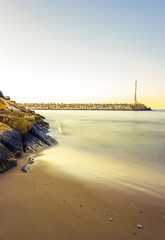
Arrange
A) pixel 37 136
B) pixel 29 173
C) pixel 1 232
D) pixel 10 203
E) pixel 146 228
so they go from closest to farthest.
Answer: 1. pixel 1 232
2. pixel 146 228
3. pixel 10 203
4. pixel 29 173
5. pixel 37 136

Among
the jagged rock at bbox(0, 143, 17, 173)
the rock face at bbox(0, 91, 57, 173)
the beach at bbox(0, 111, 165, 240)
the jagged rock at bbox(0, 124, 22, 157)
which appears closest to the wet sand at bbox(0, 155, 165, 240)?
the beach at bbox(0, 111, 165, 240)

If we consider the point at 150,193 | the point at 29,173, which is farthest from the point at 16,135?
the point at 150,193

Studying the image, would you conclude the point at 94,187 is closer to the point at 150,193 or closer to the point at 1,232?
the point at 150,193

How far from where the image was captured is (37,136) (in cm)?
783

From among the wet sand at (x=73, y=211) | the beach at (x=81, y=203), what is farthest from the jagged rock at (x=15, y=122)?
the wet sand at (x=73, y=211)

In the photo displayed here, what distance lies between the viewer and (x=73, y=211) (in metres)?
2.65

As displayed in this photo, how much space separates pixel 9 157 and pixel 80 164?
2.22m

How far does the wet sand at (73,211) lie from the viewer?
7.14ft

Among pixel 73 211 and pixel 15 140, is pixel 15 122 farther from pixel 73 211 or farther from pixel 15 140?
pixel 73 211

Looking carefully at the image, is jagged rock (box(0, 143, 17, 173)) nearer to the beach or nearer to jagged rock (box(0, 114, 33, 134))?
the beach

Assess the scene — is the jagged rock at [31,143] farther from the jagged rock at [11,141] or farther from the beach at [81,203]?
the beach at [81,203]

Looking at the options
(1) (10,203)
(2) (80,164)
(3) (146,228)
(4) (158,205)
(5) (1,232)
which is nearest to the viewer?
(5) (1,232)

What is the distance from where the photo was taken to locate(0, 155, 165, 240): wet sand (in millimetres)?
2176

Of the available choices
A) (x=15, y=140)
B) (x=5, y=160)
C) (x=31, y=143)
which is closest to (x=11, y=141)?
(x=15, y=140)
